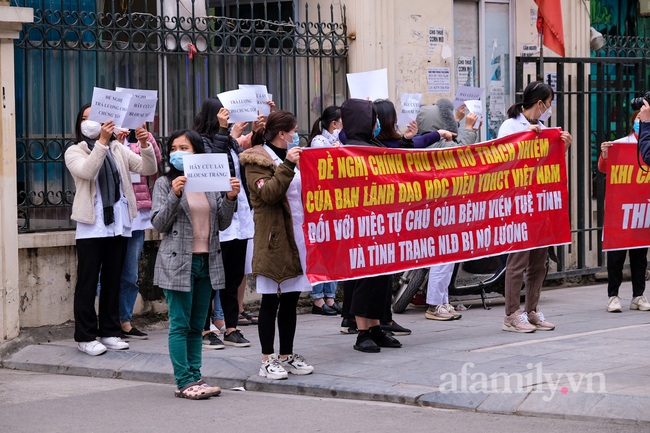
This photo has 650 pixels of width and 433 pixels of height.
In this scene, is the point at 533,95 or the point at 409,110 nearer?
the point at 533,95

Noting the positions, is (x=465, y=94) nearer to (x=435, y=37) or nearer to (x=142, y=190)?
(x=435, y=37)

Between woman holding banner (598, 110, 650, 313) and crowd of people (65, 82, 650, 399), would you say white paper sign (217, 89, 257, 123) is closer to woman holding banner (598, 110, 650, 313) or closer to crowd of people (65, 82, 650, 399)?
crowd of people (65, 82, 650, 399)

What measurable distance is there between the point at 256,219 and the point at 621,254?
456 cm

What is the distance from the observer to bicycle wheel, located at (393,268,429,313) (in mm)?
11508

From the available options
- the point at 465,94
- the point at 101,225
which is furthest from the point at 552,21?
the point at 101,225

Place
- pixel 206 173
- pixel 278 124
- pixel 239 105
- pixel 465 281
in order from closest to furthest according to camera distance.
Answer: pixel 206 173 → pixel 278 124 → pixel 239 105 → pixel 465 281

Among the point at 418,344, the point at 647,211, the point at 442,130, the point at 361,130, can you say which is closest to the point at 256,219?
the point at 361,130

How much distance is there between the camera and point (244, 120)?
32.4ft

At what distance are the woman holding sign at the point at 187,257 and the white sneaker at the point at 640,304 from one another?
16.8 ft

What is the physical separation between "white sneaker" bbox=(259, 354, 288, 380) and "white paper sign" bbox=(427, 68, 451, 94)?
221 inches

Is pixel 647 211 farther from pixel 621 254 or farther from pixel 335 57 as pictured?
pixel 335 57

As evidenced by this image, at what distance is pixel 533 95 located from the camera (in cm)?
1027

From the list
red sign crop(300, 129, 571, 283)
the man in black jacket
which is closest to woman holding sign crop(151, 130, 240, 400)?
red sign crop(300, 129, 571, 283)

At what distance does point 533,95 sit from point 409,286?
240cm
